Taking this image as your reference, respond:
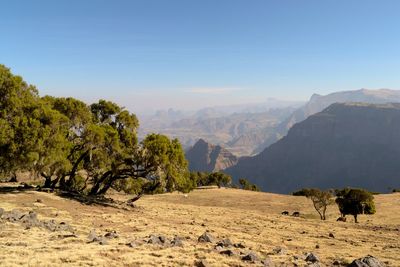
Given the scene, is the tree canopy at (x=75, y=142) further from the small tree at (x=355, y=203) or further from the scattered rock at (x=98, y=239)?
the small tree at (x=355, y=203)

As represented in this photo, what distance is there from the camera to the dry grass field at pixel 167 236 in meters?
19.2

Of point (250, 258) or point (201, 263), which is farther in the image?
point (250, 258)

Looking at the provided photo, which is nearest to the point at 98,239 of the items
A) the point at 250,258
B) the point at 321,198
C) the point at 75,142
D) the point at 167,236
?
the point at 167,236

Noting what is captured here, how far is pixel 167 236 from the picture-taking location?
2788cm

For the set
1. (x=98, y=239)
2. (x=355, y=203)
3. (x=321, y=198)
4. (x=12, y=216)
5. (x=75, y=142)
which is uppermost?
(x=75, y=142)

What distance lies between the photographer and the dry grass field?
19.2 m

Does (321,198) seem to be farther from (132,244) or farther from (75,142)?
(132,244)

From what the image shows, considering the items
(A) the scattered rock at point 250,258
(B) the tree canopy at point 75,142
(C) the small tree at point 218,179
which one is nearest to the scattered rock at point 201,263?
(A) the scattered rock at point 250,258

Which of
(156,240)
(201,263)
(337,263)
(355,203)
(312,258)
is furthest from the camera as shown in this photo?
(355,203)

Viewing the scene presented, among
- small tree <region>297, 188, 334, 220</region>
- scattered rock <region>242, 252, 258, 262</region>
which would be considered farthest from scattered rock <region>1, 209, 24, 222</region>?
small tree <region>297, 188, 334, 220</region>

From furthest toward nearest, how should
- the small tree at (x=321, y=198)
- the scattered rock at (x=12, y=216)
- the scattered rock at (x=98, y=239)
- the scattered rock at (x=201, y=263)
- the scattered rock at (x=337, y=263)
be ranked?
the small tree at (x=321, y=198)
the scattered rock at (x=12, y=216)
the scattered rock at (x=337, y=263)
the scattered rock at (x=98, y=239)
the scattered rock at (x=201, y=263)

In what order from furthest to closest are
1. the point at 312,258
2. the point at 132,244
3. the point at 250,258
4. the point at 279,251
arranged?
the point at 279,251 < the point at 312,258 < the point at 132,244 < the point at 250,258

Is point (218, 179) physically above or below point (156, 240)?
below

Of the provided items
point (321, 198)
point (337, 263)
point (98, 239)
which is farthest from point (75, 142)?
point (321, 198)
